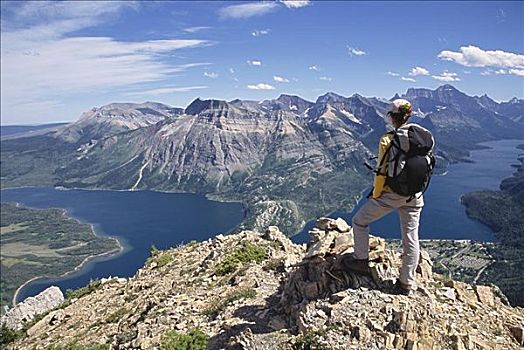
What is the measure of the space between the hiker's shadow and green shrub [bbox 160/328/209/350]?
0.82 ft

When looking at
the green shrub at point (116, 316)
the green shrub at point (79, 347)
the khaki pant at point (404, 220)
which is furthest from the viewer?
the green shrub at point (116, 316)

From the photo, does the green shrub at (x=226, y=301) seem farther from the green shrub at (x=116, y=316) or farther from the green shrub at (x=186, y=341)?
the green shrub at (x=116, y=316)

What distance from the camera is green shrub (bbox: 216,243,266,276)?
1759 centimetres

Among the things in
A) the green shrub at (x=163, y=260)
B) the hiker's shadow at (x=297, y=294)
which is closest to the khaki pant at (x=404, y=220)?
the hiker's shadow at (x=297, y=294)

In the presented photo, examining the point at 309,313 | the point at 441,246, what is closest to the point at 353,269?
the point at 309,313

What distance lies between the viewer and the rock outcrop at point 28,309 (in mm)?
24197

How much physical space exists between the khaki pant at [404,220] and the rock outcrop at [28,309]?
20.8m

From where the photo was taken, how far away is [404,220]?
9.39m

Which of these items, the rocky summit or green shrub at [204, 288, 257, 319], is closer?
the rocky summit

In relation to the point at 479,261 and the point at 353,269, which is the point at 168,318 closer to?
the point at 353,269

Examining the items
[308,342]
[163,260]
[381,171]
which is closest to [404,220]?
[381,171]

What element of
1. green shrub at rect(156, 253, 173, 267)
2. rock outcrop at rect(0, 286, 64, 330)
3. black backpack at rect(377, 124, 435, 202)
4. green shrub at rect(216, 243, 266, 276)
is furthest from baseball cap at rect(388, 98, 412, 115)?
rock outcrop at rect(0, 286, 64, 330)

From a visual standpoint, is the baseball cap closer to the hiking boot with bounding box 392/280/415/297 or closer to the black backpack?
the black backpack

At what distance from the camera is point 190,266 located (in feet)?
66.8
